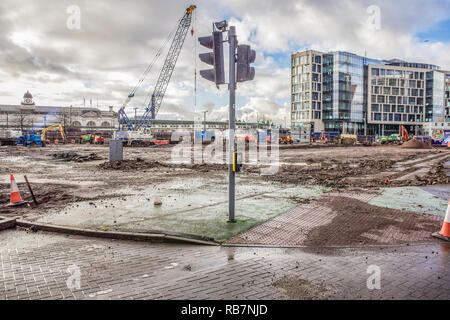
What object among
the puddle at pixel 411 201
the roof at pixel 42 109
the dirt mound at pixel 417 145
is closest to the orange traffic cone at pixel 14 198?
the puddle at pixel 411 201

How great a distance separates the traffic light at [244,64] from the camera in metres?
6.39

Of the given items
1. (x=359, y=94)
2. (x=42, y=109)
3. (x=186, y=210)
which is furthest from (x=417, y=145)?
(x=42, y=109)

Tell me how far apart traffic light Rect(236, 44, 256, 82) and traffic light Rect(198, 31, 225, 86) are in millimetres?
328

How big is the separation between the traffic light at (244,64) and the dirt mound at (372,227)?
331 cm

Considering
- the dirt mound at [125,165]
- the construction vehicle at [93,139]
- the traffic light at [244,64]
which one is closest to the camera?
the traffic light at [244,64]

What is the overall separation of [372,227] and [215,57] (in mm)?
4672

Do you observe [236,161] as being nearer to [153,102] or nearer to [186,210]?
[186,210]

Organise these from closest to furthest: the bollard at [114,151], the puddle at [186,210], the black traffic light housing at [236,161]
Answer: the black traffic light housing at [236,161]
the puddle at [186,210]
the bollard at [114,151]

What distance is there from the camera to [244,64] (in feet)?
21.2

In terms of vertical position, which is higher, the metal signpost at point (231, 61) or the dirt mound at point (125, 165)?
the metal signpost at point (231, 61)

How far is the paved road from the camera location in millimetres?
3969

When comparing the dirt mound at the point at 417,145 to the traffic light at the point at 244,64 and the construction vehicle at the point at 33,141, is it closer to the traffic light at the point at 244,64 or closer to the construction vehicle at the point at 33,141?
the traffic light at the point at 244,64

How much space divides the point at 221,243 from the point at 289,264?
4.55 feet

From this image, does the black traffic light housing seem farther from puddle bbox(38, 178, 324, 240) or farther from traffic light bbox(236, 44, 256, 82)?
traffic light bbox(236, 44, 256, 82)
